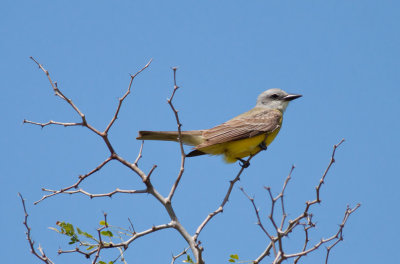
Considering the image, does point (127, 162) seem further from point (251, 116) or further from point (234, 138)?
point (251, 116)

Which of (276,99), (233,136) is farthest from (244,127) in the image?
(276,99)

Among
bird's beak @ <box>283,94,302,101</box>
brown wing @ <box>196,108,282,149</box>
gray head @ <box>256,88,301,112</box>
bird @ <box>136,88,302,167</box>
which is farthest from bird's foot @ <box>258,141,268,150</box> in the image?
bird's beak @ <box>283,94,302,101</box>

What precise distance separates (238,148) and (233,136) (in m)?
0.20

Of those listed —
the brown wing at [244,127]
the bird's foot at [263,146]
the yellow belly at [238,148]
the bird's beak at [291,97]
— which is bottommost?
the bird's foot at [263,146]

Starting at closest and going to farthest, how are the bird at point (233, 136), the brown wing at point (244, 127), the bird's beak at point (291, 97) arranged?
the bird at point (233, 136)
the brown wing at point (244, 127)
the bird's beak at point (291, 97)

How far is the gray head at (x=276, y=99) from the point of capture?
9141 mm

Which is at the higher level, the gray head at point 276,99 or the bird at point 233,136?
the gray head at point 276,99

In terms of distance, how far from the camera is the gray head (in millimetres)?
9141

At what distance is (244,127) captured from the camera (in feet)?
25.2

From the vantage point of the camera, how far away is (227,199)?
4578mm

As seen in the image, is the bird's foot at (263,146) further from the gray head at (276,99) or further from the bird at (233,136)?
the gray head at (276,99)

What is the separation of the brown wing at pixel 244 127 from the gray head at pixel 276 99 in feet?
1.47

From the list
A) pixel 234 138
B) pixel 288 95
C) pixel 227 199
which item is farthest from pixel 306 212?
pixel 288 95

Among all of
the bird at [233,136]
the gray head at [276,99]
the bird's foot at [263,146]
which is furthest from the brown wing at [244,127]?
the gray head at [276,99]
